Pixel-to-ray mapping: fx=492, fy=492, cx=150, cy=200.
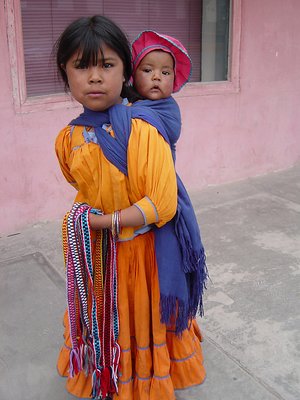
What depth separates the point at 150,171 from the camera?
1.64 metres

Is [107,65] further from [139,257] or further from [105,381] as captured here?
[105,381]

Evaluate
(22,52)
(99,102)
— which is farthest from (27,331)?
(22,52)

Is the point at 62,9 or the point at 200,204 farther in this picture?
the point at 200,204

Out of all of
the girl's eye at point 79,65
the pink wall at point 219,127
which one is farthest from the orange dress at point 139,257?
the pink wall at point 219,127

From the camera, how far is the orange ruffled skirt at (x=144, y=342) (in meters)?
1.88

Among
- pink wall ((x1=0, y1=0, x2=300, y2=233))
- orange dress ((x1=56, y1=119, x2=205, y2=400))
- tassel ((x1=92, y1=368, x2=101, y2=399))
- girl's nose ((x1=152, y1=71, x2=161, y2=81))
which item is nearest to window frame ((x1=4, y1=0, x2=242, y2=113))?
pink wall ((x1=0, y1=0, x2=300, y2=233))

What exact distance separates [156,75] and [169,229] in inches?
21.8

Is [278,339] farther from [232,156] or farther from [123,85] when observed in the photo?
[232,156]

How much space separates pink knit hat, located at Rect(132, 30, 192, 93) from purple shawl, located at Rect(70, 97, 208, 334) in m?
0.12

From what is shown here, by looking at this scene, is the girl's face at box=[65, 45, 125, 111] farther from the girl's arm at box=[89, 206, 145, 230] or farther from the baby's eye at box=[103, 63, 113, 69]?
the girl's arm at box=[89, 206, 145, 230]

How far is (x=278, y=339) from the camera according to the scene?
2572 millimetres

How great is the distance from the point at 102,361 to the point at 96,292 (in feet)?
0.98

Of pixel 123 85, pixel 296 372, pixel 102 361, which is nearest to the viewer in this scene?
pixel 123 85

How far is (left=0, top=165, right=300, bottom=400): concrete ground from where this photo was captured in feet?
7.46
